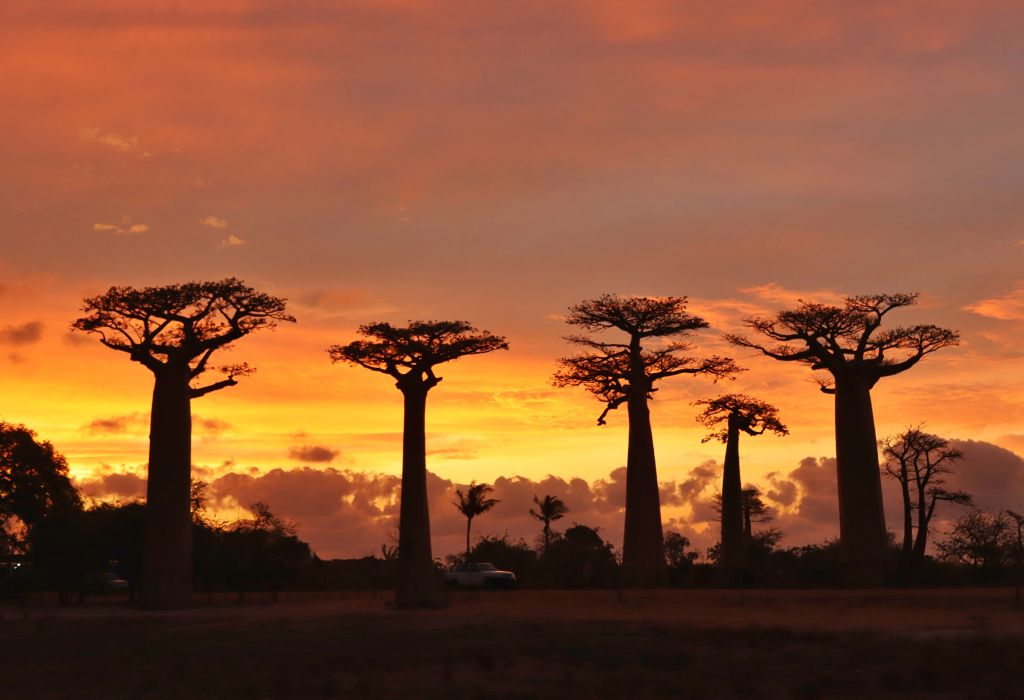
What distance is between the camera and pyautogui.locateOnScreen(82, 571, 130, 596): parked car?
44156mm

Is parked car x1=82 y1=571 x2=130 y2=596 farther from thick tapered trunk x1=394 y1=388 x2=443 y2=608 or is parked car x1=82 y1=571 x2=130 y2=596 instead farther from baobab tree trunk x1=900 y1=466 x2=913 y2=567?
baobab tree trunk x1=900 y1=466 x2=913 y2=567

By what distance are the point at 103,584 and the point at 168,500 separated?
1109 cm

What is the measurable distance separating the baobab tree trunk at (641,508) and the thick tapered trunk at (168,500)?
15.0 metres

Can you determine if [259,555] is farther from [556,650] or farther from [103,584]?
[556,650]

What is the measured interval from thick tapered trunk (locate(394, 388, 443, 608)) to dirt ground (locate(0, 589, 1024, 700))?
4.23 feet

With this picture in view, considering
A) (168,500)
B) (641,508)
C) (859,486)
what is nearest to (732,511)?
(641,508)

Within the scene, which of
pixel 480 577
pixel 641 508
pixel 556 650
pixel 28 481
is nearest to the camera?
pixel 556 650

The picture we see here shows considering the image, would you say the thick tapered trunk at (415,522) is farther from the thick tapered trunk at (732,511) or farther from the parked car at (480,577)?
the thick tapered trunk at (732,511)

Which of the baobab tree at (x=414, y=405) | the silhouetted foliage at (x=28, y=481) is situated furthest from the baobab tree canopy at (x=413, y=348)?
the silhouetted foliage at (x=28, y=481)

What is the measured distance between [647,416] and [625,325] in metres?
3.35

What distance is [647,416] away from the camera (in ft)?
142

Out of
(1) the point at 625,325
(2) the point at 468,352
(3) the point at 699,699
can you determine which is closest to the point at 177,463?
(2) the point at 468,352

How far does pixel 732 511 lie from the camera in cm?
4519

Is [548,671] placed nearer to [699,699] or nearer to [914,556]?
[699,699]
